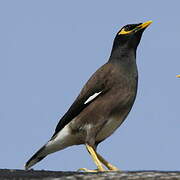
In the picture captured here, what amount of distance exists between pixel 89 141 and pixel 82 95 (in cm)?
91

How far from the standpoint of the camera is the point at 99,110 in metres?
8.00

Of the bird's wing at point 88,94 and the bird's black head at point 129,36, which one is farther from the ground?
the bird's black head at point 129,36

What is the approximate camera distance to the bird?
26.0ft

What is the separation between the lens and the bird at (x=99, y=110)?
792 centimetres

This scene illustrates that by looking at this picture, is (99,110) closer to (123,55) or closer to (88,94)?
(88,94)

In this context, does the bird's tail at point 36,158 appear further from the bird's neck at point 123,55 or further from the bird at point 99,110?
the bird's neck at point 123,55

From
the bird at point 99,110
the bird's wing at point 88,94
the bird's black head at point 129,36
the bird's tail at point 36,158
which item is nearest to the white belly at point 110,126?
the bird at point 99,110

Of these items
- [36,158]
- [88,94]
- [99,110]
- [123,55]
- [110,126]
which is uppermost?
[123,55]

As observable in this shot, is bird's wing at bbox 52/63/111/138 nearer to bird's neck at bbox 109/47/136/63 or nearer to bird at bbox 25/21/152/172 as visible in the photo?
bird at bbox 25/21/152/172

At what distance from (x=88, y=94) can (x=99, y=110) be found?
18.3 inches

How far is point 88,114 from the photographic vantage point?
8102mm

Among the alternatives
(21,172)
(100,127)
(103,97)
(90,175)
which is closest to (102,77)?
(103,97)

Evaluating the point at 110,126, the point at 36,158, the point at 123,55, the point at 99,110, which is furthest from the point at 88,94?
the point at 36,158

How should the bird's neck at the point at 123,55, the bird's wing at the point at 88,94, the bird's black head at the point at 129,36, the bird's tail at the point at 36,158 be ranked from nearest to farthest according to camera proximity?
1. the bird's wing at the point at 88,94
2. the bird's tail at the point at 36,158
3. the bird's neck at the point at 123,55
4. the bird's black head at the point at 129,36
